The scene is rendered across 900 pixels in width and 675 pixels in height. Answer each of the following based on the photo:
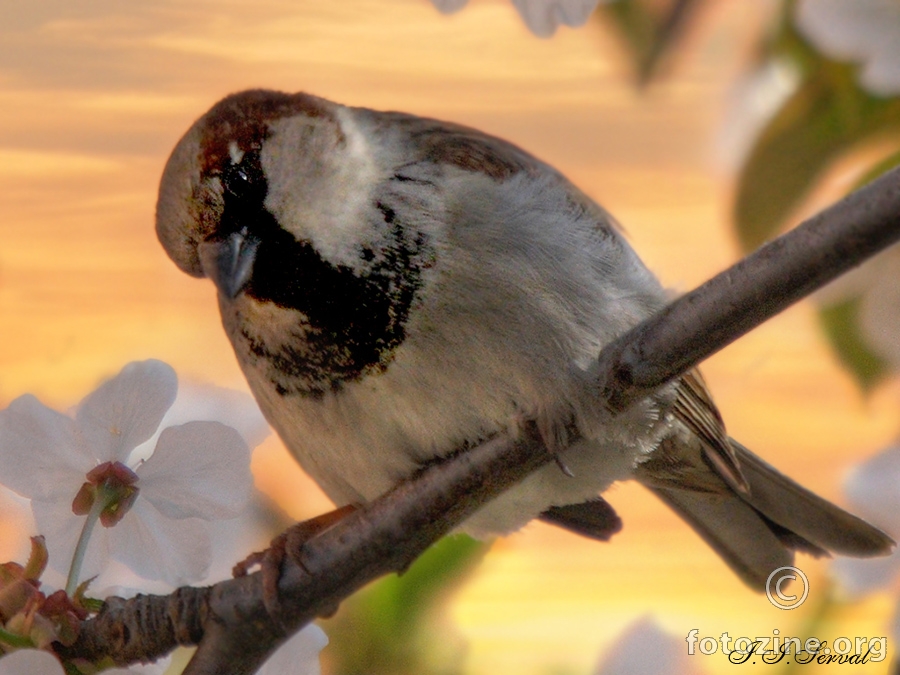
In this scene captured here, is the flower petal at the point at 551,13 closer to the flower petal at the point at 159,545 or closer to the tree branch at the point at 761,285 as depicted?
the tree branch at the point at 761,285

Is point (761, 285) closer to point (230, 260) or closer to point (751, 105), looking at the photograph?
point (230, 260)

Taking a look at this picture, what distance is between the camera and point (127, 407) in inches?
15.7

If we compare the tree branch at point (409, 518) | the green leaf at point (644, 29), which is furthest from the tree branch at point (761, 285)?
the green leaf at point (644, 29)

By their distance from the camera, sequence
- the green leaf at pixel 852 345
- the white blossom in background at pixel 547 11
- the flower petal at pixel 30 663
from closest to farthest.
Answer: the flower petal at pixel 30 663 → the white blossom in background at pixel 547 11 → the green leaf at pixel 852 345

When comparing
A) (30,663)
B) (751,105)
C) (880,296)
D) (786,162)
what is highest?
(751,105)

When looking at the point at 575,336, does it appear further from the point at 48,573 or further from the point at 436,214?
the point at 48,573

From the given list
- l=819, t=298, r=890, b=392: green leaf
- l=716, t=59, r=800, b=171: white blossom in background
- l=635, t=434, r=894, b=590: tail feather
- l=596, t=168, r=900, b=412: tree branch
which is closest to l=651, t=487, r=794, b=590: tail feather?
l=635, t=434, r=894, b=590: tail feather

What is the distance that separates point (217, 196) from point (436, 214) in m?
0.10

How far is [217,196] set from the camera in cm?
49

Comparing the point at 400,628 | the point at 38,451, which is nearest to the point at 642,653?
the point at 400,628

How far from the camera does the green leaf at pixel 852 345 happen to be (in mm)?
648

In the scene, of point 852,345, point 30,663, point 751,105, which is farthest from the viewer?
point 751,105

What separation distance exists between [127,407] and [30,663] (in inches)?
4.0

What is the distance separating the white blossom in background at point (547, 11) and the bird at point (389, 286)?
11 cm
